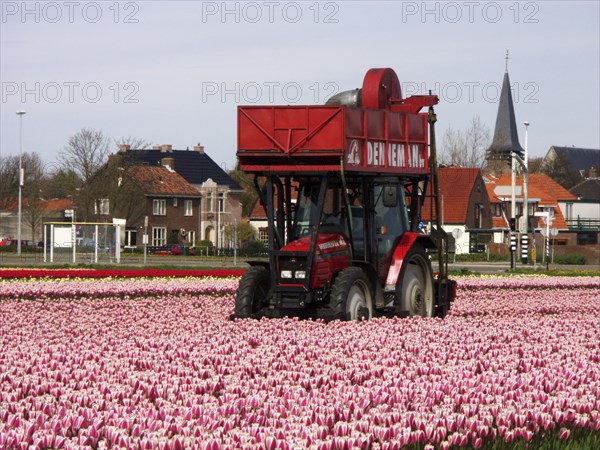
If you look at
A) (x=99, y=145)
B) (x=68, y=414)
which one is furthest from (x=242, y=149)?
(x=99, y=145)

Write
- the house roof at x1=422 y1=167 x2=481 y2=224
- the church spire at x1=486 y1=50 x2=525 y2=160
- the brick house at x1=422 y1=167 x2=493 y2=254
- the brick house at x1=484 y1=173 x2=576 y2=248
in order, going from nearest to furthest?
the brick house at x1=422 y1=167 x2=493 y2=254
the house roof at x1=422 y1=167 x2=481 y2=224
the brick house at x1=484 y1=173 x2=576 y2=248
the church spire at x1=486 y1=50 x2=525 y2=160

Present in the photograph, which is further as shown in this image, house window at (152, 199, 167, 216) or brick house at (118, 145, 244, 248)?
brick house at (118, 145, 244, 248)

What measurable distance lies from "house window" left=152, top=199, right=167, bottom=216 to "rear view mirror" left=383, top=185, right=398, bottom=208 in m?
91.2

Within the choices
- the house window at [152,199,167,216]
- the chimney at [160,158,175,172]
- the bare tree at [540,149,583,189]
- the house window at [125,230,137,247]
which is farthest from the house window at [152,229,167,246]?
the bare tree at [540,149,583,189]

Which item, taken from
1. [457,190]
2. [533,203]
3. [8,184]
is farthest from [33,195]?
[533,203]

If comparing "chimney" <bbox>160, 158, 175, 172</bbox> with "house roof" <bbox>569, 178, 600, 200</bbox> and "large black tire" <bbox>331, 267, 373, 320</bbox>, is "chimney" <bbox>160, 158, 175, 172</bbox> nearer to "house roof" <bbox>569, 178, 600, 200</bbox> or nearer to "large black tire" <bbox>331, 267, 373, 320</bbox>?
"house roof" <bbox>569, 178, 600, 200</bbox>

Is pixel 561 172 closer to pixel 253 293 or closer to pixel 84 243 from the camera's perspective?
pixel 84 243

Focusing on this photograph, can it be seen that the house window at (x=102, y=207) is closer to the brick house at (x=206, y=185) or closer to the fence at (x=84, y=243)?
the brick house at (x=206, y=185)

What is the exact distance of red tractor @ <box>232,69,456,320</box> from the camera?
57.5 feet

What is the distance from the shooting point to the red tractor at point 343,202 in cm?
1753

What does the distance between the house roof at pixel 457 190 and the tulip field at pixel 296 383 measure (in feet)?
260

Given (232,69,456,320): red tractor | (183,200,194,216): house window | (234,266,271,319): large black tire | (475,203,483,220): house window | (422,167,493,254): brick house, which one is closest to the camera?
(232,69,456,320): red tractor

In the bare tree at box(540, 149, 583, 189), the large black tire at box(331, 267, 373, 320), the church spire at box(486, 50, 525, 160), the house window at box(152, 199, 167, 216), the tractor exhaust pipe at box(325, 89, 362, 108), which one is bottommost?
the large black tire at box(331, 267, 373, 320)

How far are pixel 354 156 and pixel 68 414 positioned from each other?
9.43 meters
